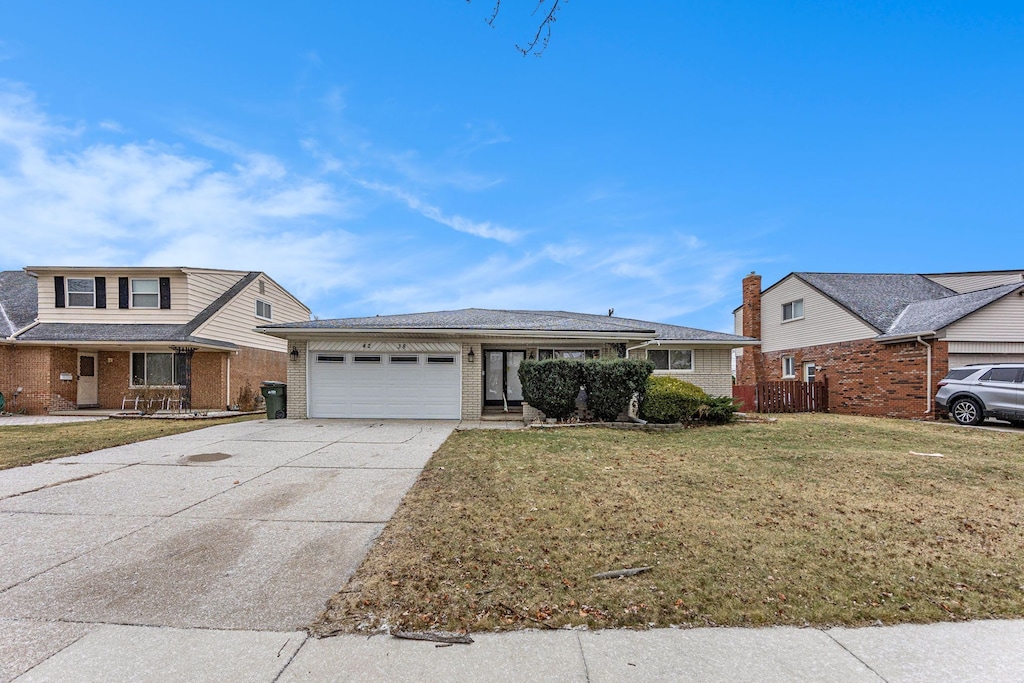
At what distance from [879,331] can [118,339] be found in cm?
2535

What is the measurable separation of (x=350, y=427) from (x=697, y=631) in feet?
33.5

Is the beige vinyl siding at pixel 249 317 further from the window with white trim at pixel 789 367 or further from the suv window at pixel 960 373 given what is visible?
the window with white trim at pixel 789 367

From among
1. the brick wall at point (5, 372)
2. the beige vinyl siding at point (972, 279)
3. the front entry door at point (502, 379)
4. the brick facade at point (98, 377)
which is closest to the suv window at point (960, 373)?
the beige vinyl siding at point (972, 279)

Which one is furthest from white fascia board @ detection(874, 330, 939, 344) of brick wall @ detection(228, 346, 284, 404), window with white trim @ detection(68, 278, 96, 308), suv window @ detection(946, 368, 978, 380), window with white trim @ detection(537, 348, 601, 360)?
window with white trim @ detection(68, 278, 96, 308)

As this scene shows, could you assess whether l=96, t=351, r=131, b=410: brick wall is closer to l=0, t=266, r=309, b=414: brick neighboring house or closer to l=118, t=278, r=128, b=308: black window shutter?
l=0, t=266, r=309, b=414: brick neighboring house

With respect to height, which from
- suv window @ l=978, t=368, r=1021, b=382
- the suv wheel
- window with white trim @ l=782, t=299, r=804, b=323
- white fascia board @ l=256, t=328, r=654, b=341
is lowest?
the suv wheel

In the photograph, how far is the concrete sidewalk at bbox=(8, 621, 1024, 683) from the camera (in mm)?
2281

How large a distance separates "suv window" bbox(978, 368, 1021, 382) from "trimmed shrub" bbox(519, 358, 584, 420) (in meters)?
10.6

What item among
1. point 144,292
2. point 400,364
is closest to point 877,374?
point 400,364

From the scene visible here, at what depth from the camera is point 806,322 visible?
62.1 ft

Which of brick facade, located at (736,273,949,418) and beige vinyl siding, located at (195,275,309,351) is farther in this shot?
beige vinyl siding, located at (195,275,309,351)

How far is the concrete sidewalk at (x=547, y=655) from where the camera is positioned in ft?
7.48

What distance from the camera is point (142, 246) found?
1886 centimetres

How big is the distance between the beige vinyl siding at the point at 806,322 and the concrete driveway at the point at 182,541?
16.6m
